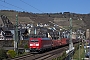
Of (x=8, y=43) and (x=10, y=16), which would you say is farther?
(x=10, y=16)

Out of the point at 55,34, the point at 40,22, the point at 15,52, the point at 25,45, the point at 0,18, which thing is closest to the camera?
the point at 15,52

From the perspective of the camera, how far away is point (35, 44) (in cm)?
5050

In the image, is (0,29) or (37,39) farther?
(0,29)

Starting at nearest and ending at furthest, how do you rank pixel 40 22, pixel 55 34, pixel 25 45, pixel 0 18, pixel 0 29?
1. pixel 25 45
2. pixel 0 29
3. pixel 0 18
4. pixel 55 34
5. pixel 40 22

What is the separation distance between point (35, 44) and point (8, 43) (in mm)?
15123

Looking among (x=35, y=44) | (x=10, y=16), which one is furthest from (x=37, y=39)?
(x=10, y=16)

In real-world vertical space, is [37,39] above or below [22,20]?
below

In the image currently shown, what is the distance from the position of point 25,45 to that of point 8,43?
450cm

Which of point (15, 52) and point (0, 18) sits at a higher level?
point (0, 18)

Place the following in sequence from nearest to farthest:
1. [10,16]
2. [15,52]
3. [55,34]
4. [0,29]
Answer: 1. [15,52]
2. [0,29]
3. [55,34]
4. [10,16]

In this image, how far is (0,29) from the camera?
329 ft

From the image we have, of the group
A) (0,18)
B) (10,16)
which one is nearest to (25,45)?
(0,18)

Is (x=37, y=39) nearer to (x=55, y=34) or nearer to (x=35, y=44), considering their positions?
(x=35, y=44)

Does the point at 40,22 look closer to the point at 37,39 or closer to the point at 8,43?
the point at 8,43
